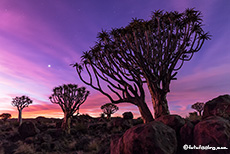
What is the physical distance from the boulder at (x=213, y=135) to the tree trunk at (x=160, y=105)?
315 centimetres

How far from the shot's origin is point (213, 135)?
15.3 feet

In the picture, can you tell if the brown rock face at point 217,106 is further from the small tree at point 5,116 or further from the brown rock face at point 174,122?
the small tree at point 5,116

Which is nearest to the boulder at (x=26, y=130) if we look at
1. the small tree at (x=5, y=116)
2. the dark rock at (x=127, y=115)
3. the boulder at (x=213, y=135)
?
the boulder at (x=213, y=135)

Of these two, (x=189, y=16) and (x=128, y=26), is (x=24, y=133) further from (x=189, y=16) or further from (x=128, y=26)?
(x=189, y=16)

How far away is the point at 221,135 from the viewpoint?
4.55 metres

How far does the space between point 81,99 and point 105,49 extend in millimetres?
11928

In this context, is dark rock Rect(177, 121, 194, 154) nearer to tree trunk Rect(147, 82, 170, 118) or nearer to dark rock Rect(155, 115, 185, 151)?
dark rock Rect(155, 115, 185, 151)

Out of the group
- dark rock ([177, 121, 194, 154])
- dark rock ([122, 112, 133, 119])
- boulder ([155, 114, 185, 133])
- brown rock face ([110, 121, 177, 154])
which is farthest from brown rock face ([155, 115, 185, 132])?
dark rock ([122, 112, 133, 119])

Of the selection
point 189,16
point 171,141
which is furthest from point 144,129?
point 189,16

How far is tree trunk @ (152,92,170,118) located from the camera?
27.3ft

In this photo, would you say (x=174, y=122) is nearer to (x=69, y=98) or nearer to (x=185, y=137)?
(x=185, y=137)

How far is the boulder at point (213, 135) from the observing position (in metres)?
4.48

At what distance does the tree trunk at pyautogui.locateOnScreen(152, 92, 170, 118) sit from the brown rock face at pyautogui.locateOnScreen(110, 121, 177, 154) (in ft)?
11.1

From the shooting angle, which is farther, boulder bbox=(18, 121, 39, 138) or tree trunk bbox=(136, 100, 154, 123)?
boulder bbox=(18, 121, 39, 138)
